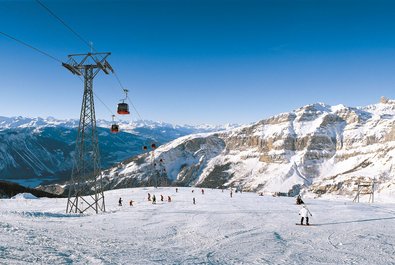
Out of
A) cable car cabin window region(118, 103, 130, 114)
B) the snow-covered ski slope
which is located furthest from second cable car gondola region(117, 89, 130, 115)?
the snow-covered ski slope

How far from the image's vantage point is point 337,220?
2764 cm

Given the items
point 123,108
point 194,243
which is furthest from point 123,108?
point 194,243

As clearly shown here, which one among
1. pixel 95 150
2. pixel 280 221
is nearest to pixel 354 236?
pixel 280 221

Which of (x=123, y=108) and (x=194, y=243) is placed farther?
(x=123, y=108)

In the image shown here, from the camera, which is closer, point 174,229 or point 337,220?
point 174,229

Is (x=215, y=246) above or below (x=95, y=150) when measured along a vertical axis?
below

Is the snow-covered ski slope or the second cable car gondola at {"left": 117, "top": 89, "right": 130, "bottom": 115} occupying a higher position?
the second cable car gondola at {"left": 117, "top": 89, "right": 130, "bottom": 115}

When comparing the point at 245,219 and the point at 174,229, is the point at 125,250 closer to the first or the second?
the point at 174,229

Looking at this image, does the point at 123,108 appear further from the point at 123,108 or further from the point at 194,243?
the point at 194,243

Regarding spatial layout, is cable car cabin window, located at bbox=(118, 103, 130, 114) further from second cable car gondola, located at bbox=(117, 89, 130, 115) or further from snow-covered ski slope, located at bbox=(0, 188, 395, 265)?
snow-covered ski slope, located at bbox=(0, 188, 395, 265)

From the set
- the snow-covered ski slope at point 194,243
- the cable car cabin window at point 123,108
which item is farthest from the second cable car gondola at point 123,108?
the snow-covered ski slope at point 194,243

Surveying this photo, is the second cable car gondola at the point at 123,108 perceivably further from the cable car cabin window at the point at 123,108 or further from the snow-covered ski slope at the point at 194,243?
the snow-covered ski slope at the point at 194,243

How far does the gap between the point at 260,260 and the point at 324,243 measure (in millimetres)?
5823

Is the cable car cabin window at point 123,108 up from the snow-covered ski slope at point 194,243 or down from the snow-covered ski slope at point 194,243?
up
